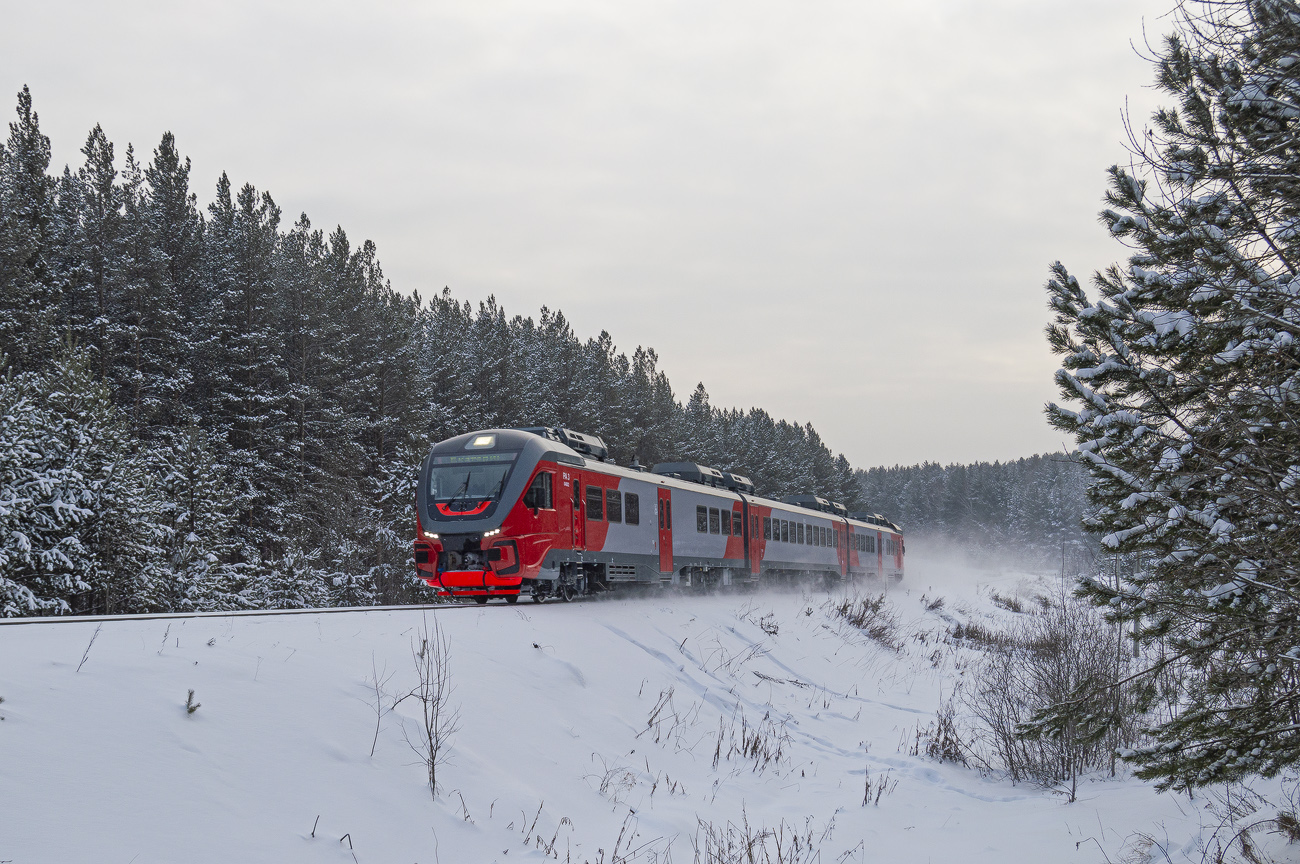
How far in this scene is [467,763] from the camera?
694cm

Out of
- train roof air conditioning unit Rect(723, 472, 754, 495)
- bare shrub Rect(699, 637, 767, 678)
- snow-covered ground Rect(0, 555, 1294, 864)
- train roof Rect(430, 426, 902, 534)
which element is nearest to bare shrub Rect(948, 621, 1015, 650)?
train roof Rect(430, 426, 902, 534)

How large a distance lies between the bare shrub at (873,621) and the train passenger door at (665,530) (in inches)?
182

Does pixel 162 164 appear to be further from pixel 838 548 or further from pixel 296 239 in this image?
pixel 838 548

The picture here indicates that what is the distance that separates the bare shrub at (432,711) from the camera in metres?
6.63

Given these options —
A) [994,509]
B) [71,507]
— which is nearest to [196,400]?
[71,507]

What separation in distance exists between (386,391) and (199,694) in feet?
104

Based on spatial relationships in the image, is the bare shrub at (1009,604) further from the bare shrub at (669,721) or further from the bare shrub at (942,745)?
the bare shrub at (669,721)

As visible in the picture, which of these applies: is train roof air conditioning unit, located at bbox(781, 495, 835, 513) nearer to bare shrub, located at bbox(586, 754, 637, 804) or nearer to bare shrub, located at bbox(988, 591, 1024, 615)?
bare shrub, located at bbox(988, 591, 1024, 615)

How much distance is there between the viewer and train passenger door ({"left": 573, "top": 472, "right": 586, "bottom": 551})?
16.2m

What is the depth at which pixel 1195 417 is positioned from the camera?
5340 millimetres

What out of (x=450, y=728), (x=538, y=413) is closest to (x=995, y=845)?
(x=450, y=728)

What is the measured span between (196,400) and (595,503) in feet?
65.7

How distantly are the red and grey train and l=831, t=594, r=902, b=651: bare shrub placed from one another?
11.0ft

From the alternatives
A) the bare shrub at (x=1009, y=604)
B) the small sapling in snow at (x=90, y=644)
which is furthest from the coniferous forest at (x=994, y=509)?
the small sapling in snow at (x=90, y=644)
